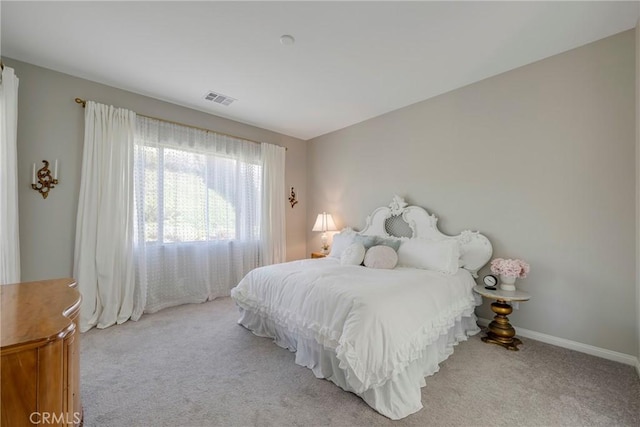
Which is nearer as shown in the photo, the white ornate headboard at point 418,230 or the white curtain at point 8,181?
the white curtain at point 8,181

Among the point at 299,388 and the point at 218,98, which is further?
the point at 218,98

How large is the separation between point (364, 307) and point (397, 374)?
1.51 feet

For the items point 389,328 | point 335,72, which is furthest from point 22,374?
point 335,72

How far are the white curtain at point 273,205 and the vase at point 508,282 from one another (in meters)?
3.19

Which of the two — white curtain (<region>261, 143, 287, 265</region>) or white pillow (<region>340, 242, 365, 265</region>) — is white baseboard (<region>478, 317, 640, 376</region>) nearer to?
white pillow (<region>340, 242, 365, 265</region>)

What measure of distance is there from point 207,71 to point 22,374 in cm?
284

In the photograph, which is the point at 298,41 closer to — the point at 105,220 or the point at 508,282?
the point at 105,220

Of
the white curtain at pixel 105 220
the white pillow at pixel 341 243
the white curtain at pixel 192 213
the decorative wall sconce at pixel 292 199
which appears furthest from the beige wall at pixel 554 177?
the white curtain at pixel 105 220

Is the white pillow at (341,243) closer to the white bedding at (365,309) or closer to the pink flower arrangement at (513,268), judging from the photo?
the white bedding at (365,309)

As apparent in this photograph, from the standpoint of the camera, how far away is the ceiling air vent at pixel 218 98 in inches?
132

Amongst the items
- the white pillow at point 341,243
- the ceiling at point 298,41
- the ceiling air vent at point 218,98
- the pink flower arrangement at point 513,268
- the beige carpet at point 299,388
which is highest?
the ceiling air vent at point 218,98

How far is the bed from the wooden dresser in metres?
1.32

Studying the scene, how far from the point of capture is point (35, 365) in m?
0.85

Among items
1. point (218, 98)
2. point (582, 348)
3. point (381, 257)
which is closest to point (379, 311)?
point (381, 257)
